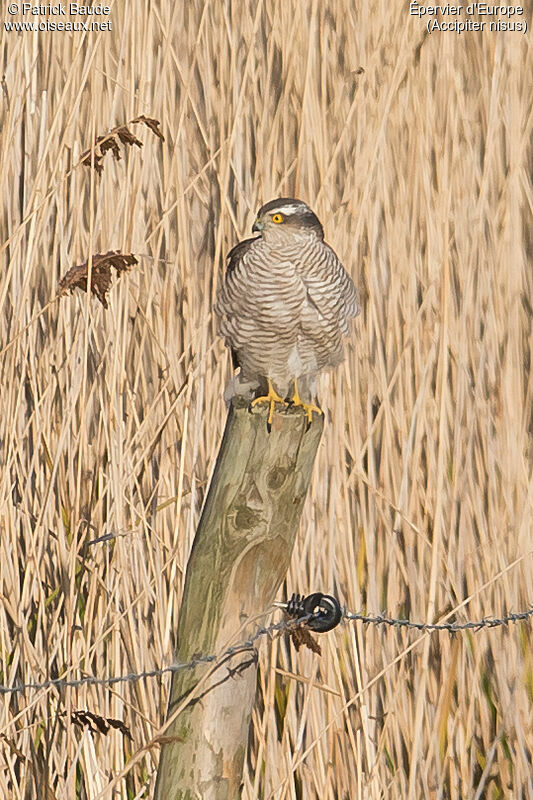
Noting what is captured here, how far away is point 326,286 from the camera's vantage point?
1524mm

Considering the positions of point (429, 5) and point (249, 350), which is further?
point (429, 5)

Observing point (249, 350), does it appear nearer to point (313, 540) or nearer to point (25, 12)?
Answer: point (313, 540)

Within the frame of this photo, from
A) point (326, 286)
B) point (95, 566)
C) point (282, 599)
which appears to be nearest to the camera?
point (326, 286)

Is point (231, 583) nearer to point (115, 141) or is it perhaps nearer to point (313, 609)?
point (313, 609)

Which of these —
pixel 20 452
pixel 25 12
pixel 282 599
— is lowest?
pixel 282 599

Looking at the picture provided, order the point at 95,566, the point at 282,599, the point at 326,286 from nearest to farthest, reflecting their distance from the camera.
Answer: the point at 326,286 < the point at 95,566 < the point at 282,599

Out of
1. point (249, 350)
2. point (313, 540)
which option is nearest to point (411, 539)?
point (313, 540)

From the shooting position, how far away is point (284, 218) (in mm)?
1506

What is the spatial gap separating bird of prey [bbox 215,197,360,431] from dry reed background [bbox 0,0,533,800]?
0.18 meters

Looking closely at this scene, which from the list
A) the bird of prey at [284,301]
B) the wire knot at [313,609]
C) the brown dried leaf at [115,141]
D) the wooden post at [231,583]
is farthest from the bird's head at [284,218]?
the wire knot at [313,609]

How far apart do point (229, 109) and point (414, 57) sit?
1.07 feet

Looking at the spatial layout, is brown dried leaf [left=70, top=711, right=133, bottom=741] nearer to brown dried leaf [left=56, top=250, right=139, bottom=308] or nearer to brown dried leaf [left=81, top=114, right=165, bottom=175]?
brown dried leaf [left=56, top=250, right=139, bottom=308]

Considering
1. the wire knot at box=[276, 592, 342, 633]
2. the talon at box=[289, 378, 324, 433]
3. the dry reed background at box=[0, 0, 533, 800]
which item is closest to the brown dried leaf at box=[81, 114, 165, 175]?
the dry reed background at box=[0, 0, 533, 800]

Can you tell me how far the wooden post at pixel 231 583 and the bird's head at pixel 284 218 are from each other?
0.36m
